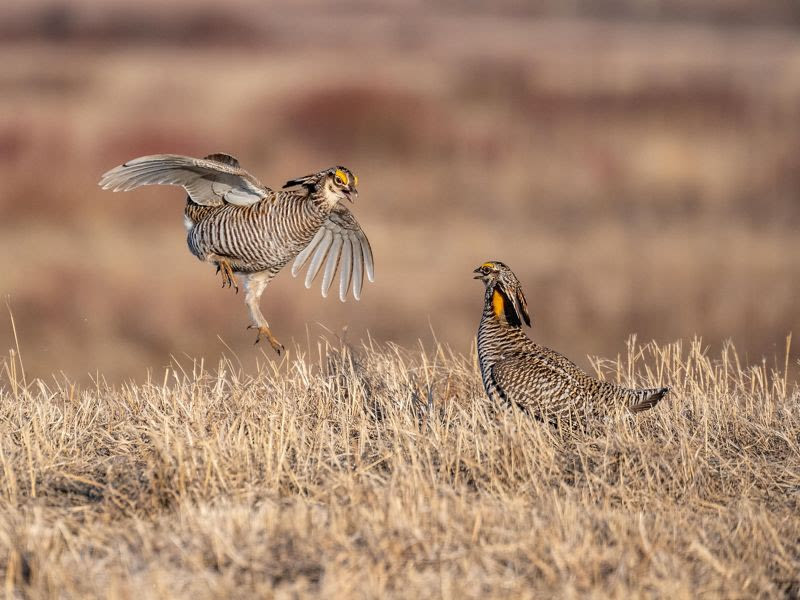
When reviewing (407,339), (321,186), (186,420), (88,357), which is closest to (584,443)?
(186,420)

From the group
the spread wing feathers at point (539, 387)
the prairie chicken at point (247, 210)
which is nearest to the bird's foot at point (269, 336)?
the prairie chicken at point (247, 210)

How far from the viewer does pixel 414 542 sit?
10.8ft

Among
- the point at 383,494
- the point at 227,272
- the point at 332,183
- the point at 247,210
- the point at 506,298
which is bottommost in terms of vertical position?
the point at 383,494

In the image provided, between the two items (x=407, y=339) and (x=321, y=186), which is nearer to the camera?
(x=321, y=186)

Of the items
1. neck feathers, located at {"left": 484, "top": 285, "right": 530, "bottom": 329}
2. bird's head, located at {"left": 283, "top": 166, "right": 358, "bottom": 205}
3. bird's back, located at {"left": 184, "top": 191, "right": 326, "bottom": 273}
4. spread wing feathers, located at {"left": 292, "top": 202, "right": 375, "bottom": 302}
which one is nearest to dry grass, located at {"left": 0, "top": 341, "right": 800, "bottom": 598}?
neck feathers, located at {"left": 484, "top": 285, "right": 530, "bottom": 329}

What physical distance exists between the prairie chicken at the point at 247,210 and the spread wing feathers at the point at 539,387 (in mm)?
1661

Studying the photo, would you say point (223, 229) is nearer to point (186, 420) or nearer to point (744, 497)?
point (186, 420)

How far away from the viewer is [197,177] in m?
6.32

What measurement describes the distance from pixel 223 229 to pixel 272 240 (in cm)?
26

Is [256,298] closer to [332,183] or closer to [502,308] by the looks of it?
[332,183]

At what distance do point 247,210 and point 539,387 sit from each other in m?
2.17

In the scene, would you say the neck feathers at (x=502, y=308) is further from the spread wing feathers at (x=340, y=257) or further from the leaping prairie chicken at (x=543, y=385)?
the spread wing feathers at (x=340, y=257)

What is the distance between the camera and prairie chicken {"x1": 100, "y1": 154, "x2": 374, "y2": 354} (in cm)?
606

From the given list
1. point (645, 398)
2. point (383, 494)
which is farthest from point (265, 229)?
point (383, 494)
